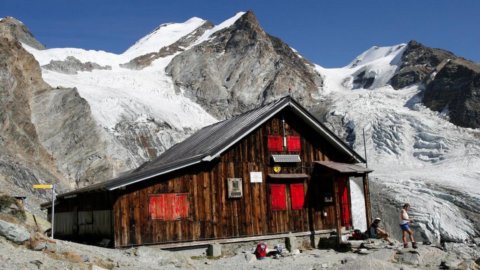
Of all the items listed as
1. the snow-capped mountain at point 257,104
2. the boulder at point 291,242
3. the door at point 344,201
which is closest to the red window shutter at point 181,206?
the boulder at point 291,242

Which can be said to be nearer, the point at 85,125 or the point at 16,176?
the point at 16,176

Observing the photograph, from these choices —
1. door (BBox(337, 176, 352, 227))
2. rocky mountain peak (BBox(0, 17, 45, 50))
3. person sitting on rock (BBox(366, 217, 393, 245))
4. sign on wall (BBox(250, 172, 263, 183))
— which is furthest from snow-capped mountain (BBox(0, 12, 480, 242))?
person sitting on rock (BBox(366, 217, 393, 245))

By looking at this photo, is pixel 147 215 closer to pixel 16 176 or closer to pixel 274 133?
pixel 274 133

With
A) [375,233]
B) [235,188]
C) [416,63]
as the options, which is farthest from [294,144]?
[416,63]

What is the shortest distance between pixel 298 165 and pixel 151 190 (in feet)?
23.3

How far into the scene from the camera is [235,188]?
21375mm

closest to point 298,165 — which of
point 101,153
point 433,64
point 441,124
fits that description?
point 101,153

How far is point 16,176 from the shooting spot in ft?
142

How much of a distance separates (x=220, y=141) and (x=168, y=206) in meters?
3.56

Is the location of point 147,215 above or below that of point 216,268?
above

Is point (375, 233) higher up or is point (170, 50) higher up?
point (170, 50)

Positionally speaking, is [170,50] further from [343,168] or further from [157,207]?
[157,207]

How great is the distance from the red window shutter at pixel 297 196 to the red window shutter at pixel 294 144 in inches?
64.5

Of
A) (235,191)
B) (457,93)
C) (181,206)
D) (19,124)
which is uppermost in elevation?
(457,93)
